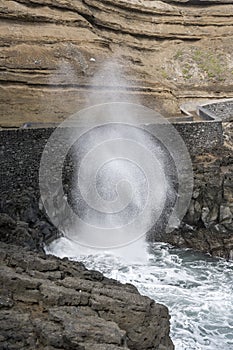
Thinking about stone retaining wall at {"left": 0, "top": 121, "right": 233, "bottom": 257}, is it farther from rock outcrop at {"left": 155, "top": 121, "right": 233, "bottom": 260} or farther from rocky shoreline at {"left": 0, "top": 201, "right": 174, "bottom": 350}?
rocky shoreline at {"left": 0, "top": 201, "right": 174, "bottom": 350}

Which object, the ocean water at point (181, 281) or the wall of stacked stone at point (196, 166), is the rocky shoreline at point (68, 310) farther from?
the wall of stacked stone at point (196, 166)

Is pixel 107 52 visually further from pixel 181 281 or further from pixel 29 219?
pixel 181 281

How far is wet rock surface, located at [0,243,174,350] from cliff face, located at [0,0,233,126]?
929 cm

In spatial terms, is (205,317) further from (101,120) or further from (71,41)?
(71,41)

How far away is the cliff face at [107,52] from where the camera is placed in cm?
1906

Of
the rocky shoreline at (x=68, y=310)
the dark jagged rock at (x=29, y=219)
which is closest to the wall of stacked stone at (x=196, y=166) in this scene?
the dark jagged rock at (x=29, y=219)

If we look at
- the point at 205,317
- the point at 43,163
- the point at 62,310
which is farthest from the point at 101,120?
the point at 62,310

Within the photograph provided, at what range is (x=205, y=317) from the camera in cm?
1146

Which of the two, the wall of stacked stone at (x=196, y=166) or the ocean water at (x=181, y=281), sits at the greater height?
the wall of stacked stone at (x=196, y=166)

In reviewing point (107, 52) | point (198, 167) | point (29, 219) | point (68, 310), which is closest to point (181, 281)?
point (29, 219)

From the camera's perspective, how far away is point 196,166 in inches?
697

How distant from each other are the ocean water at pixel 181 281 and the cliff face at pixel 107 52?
19.5ft

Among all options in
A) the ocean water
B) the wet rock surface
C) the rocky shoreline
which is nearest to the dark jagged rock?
the ocean water

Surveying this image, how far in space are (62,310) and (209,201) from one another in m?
9.62
